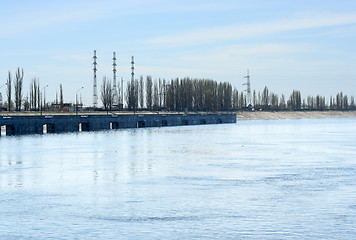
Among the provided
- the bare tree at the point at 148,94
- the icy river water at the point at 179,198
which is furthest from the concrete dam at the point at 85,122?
the icy river water at the point at 179,198

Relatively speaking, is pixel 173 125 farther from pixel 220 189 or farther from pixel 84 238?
pixel 84 238

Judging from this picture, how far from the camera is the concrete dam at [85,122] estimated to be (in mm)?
101625

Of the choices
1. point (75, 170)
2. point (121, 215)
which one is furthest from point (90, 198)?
point (75, 170)

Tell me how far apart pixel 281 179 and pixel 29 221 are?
17581 mm

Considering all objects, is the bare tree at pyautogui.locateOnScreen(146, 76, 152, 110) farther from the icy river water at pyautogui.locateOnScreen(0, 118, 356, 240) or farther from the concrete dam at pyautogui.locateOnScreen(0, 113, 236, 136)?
the icy river water at pyautogui.locateOnScreen(0, 118, 356, 240)

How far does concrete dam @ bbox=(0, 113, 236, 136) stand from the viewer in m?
102

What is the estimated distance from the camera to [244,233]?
2000cm

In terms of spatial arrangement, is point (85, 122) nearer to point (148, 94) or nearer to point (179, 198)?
point (148, 94)

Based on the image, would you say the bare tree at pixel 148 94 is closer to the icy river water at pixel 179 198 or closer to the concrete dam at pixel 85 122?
the concrete dam at pixel 85 122

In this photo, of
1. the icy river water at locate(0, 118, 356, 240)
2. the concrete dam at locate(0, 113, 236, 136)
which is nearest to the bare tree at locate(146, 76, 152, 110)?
the concrete dam at locate(0, 113, 236, 136)

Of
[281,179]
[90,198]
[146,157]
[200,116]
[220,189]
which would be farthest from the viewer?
[200,116]

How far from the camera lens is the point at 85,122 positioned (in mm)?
121312

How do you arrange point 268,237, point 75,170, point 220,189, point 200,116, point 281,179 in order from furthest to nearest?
1. point 200,116
2. point 75,170
3. point 281,179
4. point 220,189
5. point 268,237

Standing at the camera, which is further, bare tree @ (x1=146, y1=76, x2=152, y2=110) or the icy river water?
bare tree @ (x1=146, y1=76, x2=152, y2=110)
